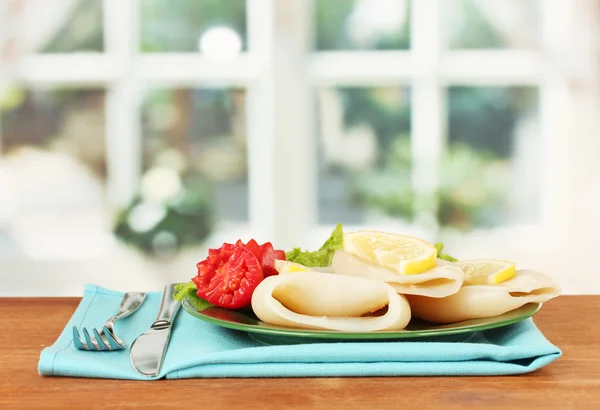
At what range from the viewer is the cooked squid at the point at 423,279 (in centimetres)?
84

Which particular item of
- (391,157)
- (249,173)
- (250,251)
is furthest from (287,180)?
(250,251)

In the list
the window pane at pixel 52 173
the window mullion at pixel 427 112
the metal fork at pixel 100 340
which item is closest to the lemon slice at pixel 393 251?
the metal fork at pixel 100 340

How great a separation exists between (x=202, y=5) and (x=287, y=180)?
2.57 feet

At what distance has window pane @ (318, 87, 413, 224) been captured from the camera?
3221 millimetres

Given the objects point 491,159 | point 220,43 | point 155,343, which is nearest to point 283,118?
point 220,43

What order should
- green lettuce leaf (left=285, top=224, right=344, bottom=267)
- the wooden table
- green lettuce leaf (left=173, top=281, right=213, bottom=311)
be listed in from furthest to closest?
1. green lettuce leaf (left=285, top=224, right=344, bottom=267)
2. green lettuce leaf (left=173, top=281, right=213, bottom=311)
3. the wooden table

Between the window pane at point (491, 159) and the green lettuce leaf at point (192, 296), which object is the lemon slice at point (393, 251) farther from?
the window pane at point (491, 159)

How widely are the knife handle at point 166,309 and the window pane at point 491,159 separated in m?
2.25

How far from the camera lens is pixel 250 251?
3.06 feet

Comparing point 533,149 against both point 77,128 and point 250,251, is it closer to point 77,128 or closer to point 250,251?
point 77,128

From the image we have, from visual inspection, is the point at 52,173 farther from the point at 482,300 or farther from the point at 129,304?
the point at 482,300

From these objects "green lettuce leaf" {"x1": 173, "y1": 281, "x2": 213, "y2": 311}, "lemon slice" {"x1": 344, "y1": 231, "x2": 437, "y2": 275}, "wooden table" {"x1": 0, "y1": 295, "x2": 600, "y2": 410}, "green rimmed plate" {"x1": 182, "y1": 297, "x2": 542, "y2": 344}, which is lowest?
"wooden table" {"x1": 0, "y1": 295, "x2": 600, "y2": 410}

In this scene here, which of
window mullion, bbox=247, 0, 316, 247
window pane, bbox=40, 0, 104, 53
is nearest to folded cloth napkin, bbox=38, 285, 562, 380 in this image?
window mullion, bbox=247, 0, 316, 247

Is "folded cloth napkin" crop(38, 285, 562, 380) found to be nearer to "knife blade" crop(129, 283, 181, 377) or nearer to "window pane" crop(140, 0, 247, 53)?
"knife blade" crop(129, 283, 181, 377)
